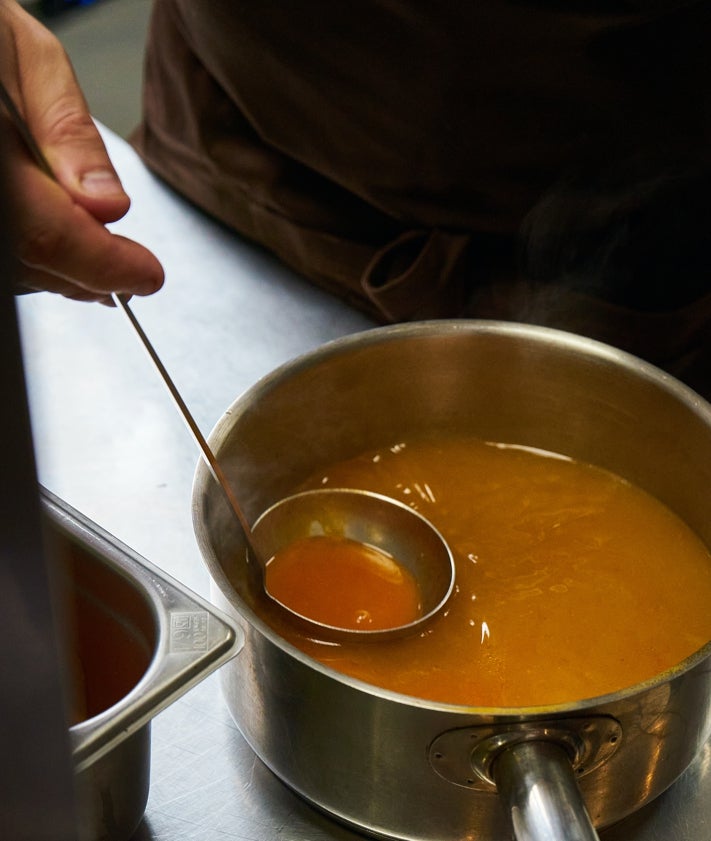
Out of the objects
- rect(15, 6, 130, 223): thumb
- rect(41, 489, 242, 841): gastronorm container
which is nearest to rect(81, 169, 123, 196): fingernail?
rect(15, 6, 130, 223): thumb

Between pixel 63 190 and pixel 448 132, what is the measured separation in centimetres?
43

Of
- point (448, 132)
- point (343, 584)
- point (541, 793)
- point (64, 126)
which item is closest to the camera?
point (541, 793)

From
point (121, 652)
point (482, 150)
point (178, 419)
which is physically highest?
point (482, 150)

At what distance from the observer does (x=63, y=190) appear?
52cm

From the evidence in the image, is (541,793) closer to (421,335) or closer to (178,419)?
(421,335)

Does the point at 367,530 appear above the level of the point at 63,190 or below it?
below

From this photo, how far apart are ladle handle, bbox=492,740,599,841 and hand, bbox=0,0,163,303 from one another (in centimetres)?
32

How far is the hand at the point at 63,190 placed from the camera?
1.66ft

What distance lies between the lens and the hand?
1.66ft

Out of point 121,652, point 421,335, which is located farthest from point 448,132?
point 121,652

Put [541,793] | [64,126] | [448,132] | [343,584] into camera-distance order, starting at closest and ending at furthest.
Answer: [541,793] → [64,126] → [343,584] → [448,132]

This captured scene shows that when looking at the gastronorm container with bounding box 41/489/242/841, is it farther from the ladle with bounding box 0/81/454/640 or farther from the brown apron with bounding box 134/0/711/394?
the brown apron with bounding box 134/0/711/394

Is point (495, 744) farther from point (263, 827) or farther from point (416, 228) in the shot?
point (416, 228)

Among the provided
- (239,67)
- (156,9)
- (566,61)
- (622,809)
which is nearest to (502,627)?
(622,809)
